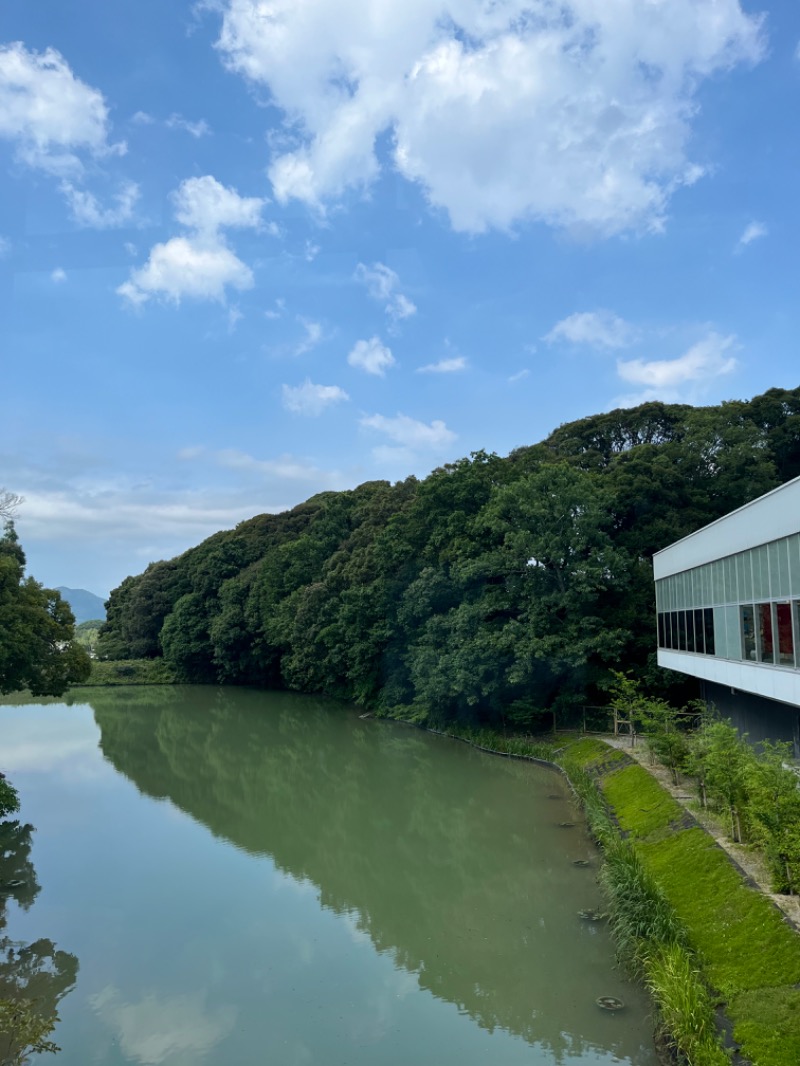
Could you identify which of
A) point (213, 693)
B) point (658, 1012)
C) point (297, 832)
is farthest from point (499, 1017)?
point (213, 693)

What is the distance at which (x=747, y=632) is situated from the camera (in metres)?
16.1

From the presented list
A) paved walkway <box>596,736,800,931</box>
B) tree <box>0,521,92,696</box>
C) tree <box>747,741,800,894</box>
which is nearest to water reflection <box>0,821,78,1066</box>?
tree <box>0,521,92,696</box>

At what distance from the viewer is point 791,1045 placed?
7.12m

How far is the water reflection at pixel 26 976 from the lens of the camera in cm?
857

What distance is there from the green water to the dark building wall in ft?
16.4

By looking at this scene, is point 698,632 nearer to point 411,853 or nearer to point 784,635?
point 784,635

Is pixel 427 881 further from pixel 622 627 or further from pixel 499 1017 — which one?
pixel 622 627

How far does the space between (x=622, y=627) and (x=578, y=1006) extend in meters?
19.1

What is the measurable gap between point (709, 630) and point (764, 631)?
4.33 metres

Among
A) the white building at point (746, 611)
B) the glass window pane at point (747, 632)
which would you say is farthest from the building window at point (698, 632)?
the glass window pane at point (747, 632)

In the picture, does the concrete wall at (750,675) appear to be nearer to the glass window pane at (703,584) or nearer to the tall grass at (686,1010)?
the glass window pane at (703,584)

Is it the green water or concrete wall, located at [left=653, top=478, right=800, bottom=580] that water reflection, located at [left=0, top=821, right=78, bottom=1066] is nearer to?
the green water

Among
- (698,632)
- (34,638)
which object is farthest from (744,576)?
(34,638)

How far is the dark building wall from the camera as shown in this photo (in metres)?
16.7
